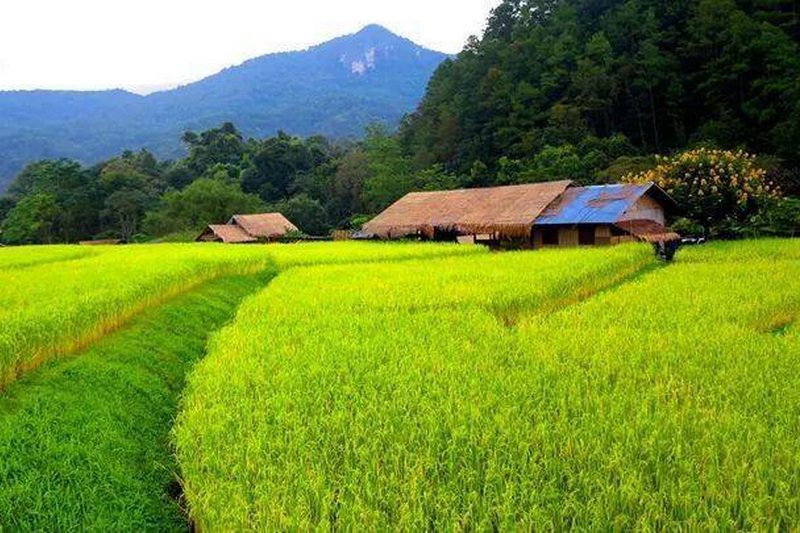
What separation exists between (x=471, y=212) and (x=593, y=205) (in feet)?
16.6

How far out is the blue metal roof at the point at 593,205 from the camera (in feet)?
71.6

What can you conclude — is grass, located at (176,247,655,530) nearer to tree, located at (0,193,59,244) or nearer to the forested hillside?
the forested hillside

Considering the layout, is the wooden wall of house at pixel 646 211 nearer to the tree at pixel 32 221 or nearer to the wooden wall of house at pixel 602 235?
the wooden wall of house at pixel 602 235

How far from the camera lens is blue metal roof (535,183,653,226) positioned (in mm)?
21828

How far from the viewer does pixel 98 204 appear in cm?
5228

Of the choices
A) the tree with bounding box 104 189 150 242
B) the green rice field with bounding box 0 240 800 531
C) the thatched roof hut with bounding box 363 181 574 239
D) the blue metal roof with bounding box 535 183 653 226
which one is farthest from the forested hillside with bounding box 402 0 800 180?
the green rice field with bounding box 0 240 800 531

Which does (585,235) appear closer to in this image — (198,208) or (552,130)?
(552,130)

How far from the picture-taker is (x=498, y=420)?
4.05 metres

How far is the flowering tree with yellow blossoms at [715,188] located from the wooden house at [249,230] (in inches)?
800

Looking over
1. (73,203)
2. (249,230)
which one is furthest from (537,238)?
(73,203)

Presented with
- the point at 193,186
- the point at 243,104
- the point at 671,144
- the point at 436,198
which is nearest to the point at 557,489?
the point at 436,198

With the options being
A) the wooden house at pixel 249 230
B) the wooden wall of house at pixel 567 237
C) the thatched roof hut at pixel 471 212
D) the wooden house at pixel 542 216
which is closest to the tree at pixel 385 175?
the wooden house at pixel 249 230

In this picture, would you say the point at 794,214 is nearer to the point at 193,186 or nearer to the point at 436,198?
the point at 436,198

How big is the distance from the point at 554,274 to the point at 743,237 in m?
15.4
